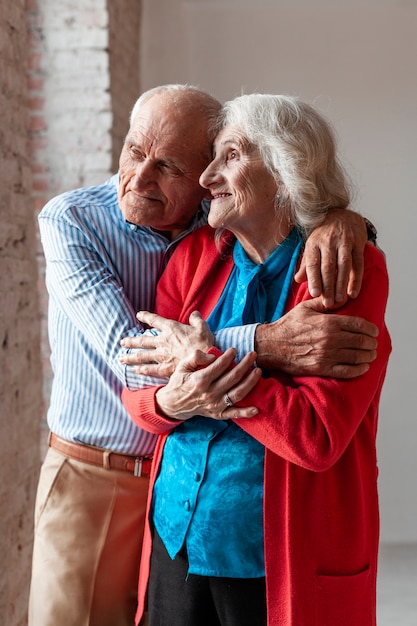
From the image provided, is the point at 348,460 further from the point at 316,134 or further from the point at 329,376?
the point at 316,134

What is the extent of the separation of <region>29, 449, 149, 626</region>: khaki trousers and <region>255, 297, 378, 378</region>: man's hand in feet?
1.89

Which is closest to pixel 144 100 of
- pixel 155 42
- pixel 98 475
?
pixel 98 475

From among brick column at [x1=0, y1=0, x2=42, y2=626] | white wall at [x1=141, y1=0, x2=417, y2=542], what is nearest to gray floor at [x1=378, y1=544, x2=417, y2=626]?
white wall at [x1=141, y1=0, x2=417, y2=542]

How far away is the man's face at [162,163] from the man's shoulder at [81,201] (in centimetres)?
7

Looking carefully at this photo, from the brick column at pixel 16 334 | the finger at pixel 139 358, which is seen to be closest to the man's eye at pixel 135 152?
the finger at pixel 139 358

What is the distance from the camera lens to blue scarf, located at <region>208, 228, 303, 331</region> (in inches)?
62.6

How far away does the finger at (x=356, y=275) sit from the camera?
1463 mm

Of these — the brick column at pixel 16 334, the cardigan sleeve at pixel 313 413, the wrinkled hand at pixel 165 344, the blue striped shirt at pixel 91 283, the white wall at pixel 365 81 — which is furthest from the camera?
the white wall at pixel 365 81

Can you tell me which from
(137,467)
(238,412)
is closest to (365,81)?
(137,467)

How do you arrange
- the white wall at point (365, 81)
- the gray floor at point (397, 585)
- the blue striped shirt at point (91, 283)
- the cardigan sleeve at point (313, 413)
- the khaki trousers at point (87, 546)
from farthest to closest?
the white wall at point (365, 81) < the gray floor at point (397, 585) < the khaki trousers at point (87, 546) < the blue striped shirt at point (91, 283) < the cardigan sleeve at point (313, 413)

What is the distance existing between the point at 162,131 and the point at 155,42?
3.10m

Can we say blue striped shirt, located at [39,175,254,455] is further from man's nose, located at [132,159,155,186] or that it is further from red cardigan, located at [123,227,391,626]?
red cardigan, located at [123,227,391,626]

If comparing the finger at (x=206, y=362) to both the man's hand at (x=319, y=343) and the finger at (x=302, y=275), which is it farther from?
the finger at (x=302, y=275)

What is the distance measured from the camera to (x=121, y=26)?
3719 mm
